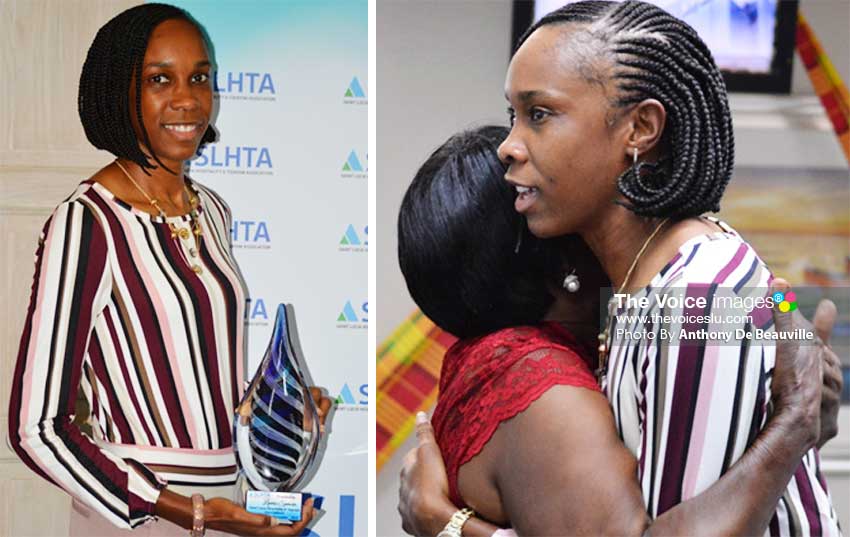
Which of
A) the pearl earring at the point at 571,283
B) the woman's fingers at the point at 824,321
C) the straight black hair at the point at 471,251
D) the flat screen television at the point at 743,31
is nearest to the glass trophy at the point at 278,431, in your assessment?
the straight black hair at the point at 471,251

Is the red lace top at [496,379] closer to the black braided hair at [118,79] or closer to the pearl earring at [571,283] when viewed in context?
the pearl earring at [571,283]

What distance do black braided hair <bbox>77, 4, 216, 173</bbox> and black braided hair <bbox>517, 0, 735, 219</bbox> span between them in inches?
51.4

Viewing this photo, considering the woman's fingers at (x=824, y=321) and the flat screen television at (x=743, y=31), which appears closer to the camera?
the woman's fingers at (x=824, y=321)

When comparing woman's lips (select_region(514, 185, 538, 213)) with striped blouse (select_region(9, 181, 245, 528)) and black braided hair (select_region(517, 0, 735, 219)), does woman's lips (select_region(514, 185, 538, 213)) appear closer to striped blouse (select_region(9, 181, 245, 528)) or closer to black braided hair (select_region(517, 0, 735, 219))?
black braided hair (select_region(517, 0, 735, 219))

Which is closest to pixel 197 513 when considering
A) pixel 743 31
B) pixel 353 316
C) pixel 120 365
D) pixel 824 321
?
pixel 120 365

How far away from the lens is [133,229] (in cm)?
266

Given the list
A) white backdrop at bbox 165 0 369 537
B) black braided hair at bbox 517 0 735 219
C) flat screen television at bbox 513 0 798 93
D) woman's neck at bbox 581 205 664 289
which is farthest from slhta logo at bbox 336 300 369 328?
black braided hair at bbox 517 0 735 219

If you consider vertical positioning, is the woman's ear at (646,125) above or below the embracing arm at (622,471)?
above

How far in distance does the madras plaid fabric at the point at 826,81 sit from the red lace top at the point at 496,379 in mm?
1500

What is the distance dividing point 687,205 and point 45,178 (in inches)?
67.6

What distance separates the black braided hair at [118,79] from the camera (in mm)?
2709

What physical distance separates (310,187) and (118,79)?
22.2 inches

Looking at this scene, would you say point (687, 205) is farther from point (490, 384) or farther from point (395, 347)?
point (395, 347)

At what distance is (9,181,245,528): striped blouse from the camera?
2.62 m
